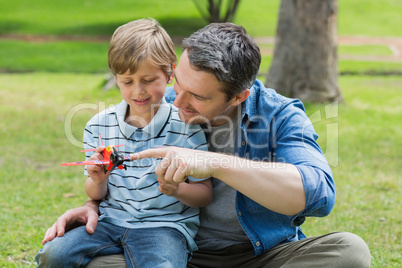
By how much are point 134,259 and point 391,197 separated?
11.5 ft

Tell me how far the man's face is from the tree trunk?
659 centimetres

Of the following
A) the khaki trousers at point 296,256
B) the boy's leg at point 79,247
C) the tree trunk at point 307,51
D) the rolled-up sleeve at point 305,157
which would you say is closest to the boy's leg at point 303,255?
the khaki trousers at point 296,256

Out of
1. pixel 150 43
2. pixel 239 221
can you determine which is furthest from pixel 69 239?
pixel 150 43

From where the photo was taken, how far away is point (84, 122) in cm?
802

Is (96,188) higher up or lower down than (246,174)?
lower down

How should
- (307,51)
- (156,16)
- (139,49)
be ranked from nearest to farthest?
(139,49), (307,51), (156,16)

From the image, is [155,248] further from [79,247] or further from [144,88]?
[144,88]

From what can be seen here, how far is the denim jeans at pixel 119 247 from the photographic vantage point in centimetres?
238

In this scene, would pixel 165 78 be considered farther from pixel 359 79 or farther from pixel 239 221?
pixel 359 79

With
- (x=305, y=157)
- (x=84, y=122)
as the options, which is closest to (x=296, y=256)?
(x=305, y=157)

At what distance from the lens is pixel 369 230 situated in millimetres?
4328

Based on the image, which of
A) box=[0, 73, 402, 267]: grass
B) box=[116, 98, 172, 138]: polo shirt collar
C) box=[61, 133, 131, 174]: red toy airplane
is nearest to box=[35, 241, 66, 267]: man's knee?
box=[61, 133, 131, 174]: red toy airplane

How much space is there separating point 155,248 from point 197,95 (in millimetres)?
733

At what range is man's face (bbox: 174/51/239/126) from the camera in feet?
8.09
